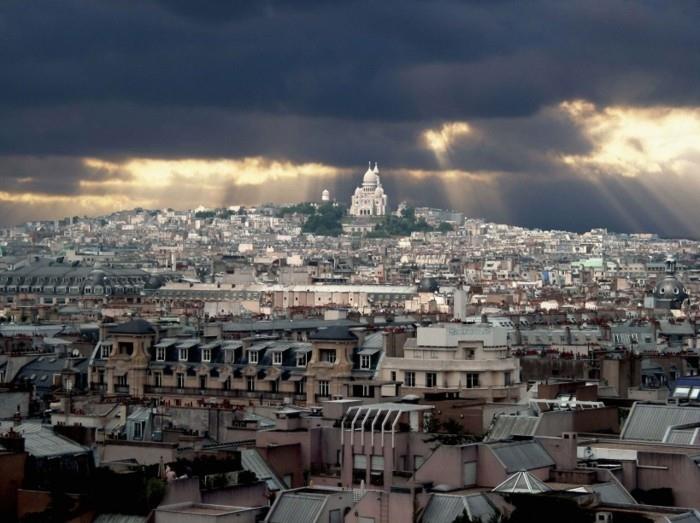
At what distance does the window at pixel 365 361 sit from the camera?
4250 cm

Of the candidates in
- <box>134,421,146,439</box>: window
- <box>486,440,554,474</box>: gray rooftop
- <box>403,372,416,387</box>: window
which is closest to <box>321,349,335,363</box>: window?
<box>403,372,416,387</box>: window

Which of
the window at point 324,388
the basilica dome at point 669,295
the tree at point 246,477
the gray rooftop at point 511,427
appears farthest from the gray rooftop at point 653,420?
the basilica dome at point 669,295

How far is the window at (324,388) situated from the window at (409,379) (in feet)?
10.4

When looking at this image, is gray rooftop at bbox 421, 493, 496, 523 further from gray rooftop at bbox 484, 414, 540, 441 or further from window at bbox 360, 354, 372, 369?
window at bbox 360, 354, 372, 369

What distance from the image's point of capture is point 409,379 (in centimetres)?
3978

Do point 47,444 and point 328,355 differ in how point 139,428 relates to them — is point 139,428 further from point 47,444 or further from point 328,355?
point 328,355

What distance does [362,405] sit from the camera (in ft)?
93.4

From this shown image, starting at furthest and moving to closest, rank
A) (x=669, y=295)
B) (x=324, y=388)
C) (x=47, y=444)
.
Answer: (x=669, y=295)
(x=324, y=388)
(x=47, y=444)

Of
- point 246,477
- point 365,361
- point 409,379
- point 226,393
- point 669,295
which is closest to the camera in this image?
point 246,477

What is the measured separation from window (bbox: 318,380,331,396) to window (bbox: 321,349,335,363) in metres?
0.54

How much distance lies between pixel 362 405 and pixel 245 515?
6971 mm

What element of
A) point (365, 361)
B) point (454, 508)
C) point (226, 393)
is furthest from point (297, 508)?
point (226, 393)

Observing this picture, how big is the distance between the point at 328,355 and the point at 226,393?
275cm

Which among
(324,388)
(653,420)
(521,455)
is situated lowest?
(324,388)
